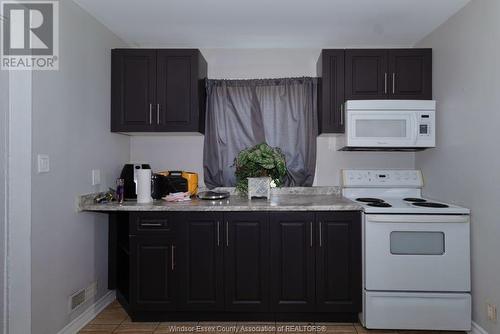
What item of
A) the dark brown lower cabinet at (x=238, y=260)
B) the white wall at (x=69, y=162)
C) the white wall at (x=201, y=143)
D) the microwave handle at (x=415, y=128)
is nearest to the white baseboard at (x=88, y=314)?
the white wall at (x=69, y=162)

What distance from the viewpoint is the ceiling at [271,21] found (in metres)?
2.46

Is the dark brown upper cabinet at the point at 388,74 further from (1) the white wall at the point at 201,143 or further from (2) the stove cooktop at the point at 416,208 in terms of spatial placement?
(2) the stove cooktop at the point at 416,208

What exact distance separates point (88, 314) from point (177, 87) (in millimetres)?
1972

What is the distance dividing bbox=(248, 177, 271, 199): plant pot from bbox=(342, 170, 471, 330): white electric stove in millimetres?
847

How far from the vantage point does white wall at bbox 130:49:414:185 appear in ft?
10.9

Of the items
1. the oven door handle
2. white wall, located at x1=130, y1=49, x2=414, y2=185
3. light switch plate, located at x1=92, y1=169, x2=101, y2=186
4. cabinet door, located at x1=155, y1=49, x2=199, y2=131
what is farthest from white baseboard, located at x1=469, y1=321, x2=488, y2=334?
light switch plate, located at x1=92, y1=169, x2=101, y2=186

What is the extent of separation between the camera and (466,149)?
7.91 feet

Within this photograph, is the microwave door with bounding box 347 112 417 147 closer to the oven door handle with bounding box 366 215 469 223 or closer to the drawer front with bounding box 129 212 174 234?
the oven door handle with bounding box 366 215 469 223

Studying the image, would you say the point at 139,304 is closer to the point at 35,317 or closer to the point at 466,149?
the point at 35,317

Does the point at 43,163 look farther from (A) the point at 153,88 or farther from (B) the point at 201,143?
(B) the point at 201,143

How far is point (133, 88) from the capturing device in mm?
2967

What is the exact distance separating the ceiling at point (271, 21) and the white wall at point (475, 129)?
25 cm

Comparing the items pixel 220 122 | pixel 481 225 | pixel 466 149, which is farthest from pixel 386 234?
pixel 220 122

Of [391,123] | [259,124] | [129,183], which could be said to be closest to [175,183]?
[129,183]
